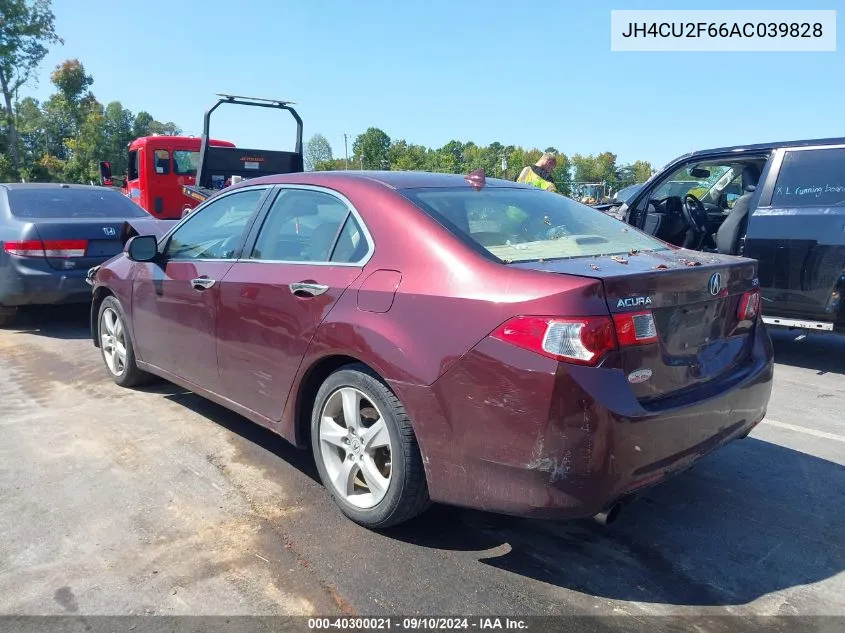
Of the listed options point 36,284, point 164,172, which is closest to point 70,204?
point 36,284

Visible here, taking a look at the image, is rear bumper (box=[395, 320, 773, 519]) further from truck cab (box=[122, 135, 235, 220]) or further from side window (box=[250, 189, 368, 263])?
truck cab (box=[122, 135, 235, 220])

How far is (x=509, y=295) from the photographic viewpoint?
244cm

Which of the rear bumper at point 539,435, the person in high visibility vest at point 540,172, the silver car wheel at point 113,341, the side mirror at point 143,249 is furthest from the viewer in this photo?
the person in high visibility vest at point 540,172

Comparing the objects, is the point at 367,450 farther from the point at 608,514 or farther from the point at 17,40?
the point at 17,40

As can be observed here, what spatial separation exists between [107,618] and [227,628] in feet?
1.49

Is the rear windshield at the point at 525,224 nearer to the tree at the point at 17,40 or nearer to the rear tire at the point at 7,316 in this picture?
the rear tire at the point at 7,316

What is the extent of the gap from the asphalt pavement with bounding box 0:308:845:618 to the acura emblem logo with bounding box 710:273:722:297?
111 centimetres

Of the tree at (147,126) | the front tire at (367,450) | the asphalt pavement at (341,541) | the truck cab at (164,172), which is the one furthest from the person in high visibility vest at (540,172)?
the tree at (147,126)

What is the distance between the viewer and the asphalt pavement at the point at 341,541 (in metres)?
2.52

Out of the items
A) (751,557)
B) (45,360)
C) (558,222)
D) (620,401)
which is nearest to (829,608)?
(751,557)

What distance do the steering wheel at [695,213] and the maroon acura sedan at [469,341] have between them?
3.80 metres

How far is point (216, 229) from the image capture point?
13.4ft

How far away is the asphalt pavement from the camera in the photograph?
2516 mm

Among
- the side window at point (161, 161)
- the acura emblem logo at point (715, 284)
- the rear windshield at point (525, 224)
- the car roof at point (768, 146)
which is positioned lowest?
the acura emblem logo at point (715, 284)
